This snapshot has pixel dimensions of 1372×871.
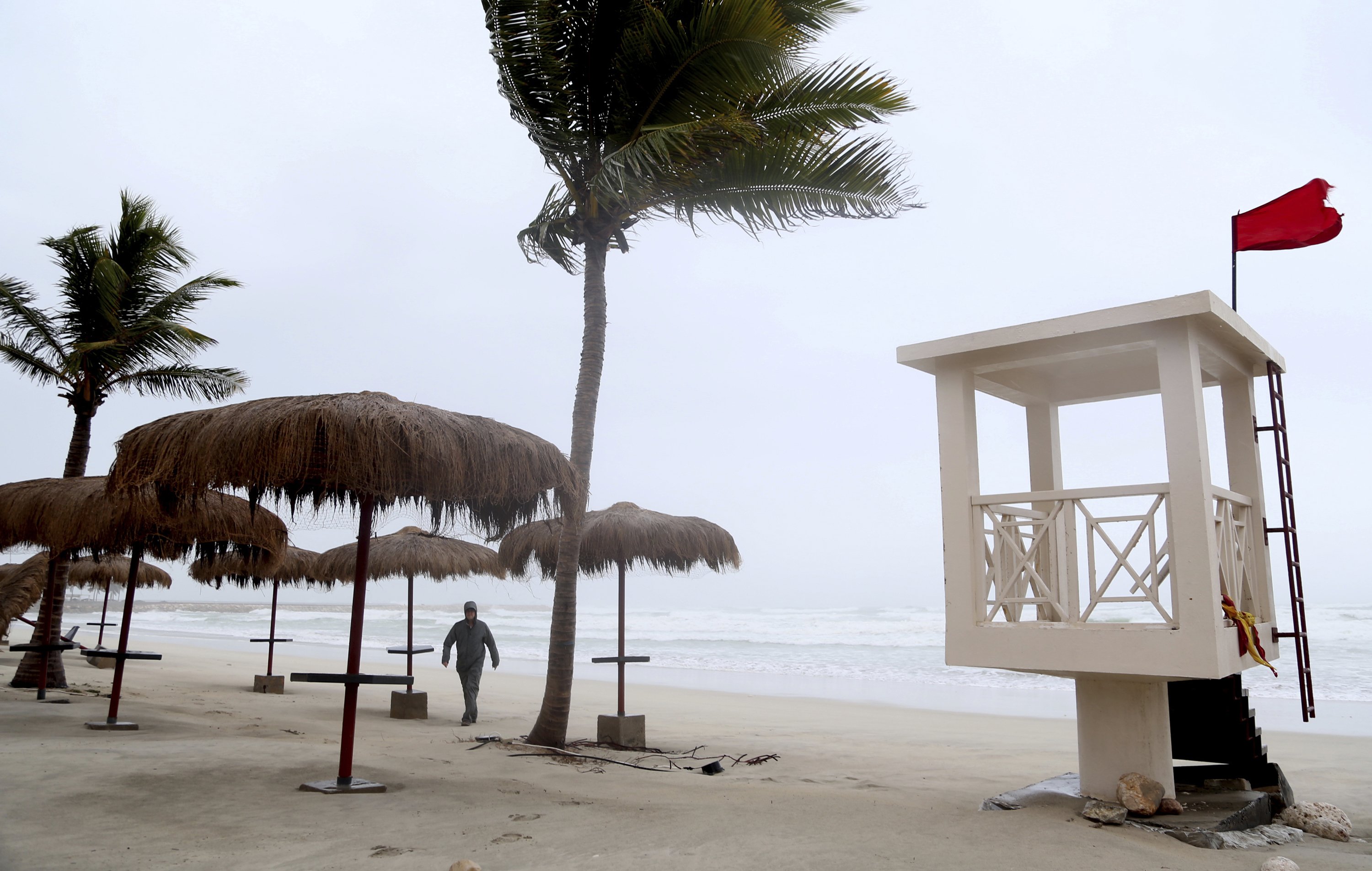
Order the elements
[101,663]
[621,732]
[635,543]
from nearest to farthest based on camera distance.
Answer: [621,732], [635,543], [101,663]

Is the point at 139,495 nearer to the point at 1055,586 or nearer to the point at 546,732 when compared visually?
the point at 546,732

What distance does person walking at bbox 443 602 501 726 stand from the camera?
36.7 feet

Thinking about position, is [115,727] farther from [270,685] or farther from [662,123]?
[662,123]

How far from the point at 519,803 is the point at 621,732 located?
3.59m

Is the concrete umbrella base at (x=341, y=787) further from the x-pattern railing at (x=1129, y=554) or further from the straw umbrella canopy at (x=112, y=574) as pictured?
the straw umbrella canopy at (x=112, y=574)

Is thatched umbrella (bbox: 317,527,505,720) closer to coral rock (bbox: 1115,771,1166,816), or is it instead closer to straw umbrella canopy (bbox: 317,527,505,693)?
straw umbrella canopy (bbox: 317,527,505,693)

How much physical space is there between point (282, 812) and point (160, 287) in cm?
1117

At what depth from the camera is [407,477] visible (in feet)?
19.3

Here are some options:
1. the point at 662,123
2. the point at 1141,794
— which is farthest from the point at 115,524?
the point at 1141,794

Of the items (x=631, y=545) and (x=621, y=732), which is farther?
(x=631, y=545)

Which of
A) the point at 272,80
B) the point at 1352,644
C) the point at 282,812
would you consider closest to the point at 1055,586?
the point at 282,812

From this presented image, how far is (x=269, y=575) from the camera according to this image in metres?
15.2

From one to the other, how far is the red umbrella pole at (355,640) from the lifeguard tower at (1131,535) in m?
3.90

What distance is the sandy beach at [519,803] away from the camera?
4301 mm
